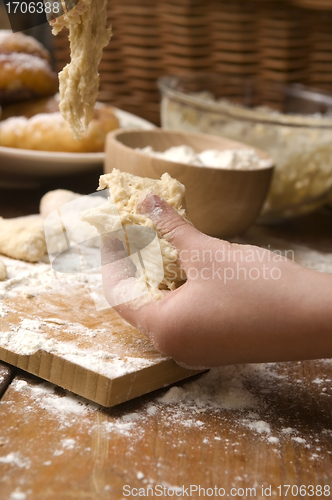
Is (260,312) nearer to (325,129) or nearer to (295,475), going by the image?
(295,475)

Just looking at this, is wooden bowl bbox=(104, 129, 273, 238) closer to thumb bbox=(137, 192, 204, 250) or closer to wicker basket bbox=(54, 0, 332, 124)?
thumb bbox=(137, 192, 204, 250)

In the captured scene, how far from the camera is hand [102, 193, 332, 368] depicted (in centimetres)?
58

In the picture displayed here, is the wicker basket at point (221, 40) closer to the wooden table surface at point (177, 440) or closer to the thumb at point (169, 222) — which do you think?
the thumb at point (169, 222)

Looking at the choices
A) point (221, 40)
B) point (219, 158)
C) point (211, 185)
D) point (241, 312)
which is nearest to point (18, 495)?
point (241, 312)

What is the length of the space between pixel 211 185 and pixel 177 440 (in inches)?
22.2

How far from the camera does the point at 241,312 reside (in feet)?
1.93

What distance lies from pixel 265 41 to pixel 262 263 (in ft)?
3.30

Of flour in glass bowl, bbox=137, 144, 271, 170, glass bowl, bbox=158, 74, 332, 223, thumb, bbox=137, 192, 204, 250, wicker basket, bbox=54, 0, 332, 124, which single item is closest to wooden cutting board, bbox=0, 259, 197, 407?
thumb, bbox=137, 192, 204, 250

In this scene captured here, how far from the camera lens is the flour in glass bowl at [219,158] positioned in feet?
3.50

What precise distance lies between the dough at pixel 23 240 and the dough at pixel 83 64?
23cm

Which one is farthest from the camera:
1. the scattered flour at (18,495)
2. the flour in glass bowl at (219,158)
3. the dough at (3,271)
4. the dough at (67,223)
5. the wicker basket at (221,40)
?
the wicker basket at (221,40)

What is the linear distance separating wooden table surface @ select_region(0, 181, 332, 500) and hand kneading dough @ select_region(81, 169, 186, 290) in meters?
0.14

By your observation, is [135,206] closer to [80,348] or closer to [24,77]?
[80,348]

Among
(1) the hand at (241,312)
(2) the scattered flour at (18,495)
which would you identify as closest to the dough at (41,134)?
(1) the hand at (241,312)
